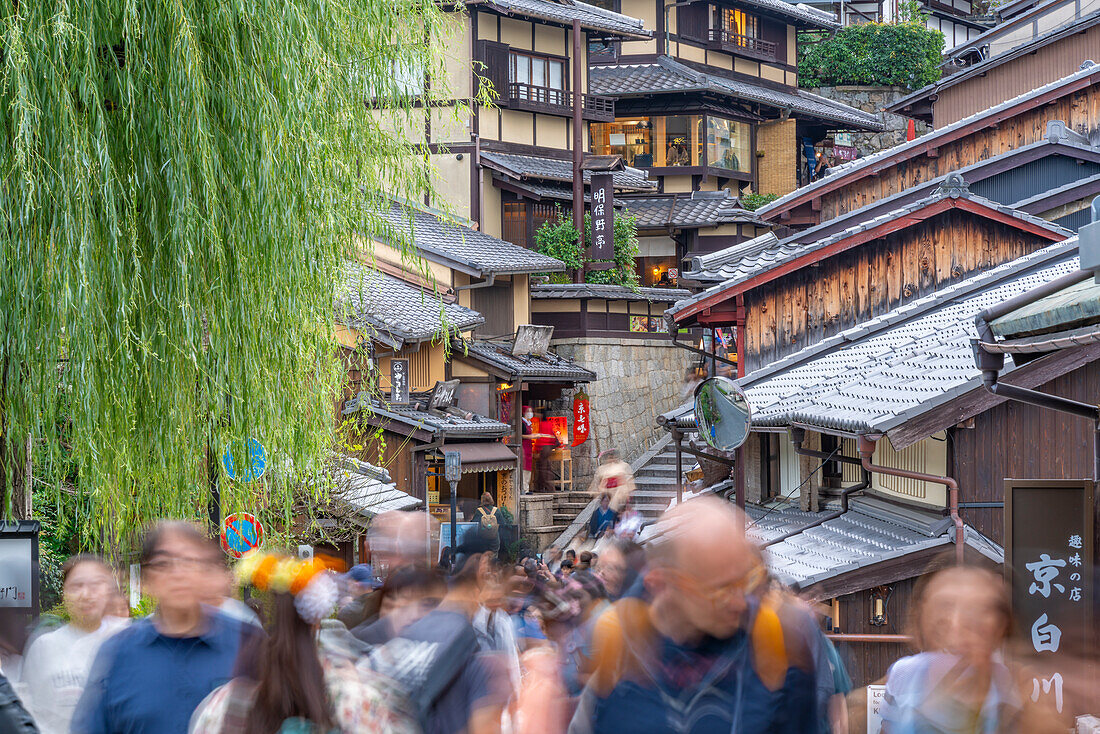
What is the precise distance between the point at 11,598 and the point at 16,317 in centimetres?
181

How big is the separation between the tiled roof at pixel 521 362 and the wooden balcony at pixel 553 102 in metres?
6.56

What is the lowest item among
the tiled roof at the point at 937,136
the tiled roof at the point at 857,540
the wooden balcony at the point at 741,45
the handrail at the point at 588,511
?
the handrail at the point at 588,511

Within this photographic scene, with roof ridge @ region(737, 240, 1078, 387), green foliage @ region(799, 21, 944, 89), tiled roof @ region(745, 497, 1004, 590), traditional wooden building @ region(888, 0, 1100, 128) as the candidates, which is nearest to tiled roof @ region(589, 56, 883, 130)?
green foliage @ region(799, 21, 944, 89)

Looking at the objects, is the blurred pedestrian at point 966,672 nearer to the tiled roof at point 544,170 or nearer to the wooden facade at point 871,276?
the wooden facade at point 871,276

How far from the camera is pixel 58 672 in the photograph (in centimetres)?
510

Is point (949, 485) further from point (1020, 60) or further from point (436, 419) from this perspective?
point (436, 419)

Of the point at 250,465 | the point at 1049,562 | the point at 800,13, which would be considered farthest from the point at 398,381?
the point at 800,13

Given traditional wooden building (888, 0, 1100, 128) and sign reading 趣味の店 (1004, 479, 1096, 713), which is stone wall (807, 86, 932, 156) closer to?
traditional wooden building (888, 0, 1100, 128)

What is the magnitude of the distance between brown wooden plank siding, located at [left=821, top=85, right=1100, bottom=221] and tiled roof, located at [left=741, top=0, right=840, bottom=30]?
61.0 ft

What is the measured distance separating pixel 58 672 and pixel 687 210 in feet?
96.9

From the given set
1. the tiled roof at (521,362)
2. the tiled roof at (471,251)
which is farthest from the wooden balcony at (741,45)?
the tiled roof at (521,362)

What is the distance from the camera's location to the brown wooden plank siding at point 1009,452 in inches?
337

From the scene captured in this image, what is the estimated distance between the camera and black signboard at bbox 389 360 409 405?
2166 centimetres

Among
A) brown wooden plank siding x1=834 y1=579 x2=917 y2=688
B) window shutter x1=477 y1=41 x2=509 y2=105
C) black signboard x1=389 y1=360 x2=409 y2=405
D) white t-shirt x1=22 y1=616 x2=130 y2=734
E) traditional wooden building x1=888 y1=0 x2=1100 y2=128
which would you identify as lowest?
brown wooden plank siding x1=834 y1=579 x2=917 y2=688
